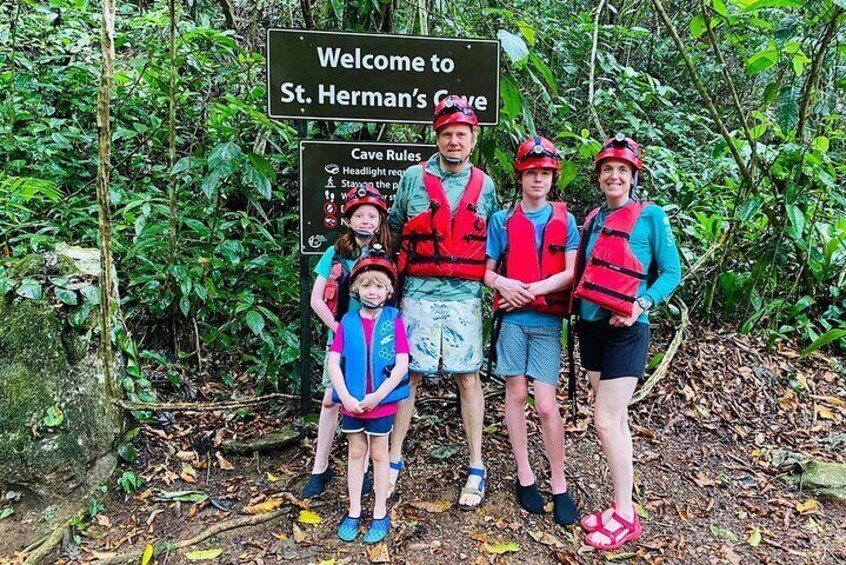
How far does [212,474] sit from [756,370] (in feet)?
14.9

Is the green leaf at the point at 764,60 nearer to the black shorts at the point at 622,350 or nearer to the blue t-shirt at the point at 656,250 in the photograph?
the blue t-shirt at the point at 656,250

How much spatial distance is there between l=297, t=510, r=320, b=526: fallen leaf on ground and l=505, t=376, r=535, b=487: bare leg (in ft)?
3.95

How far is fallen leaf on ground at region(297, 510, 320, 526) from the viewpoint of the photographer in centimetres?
352

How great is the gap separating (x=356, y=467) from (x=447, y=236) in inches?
52.8

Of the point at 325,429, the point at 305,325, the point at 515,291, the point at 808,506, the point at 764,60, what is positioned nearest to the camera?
the point at 515,291

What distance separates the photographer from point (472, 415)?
3615 mm

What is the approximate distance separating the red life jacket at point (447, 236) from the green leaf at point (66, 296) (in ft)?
6.56

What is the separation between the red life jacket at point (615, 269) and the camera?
3107 mm

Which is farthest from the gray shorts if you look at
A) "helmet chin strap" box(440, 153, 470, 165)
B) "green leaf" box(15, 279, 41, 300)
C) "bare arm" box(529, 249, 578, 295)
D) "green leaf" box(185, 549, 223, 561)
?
"green leaf" box(15, 279, 41, 300)

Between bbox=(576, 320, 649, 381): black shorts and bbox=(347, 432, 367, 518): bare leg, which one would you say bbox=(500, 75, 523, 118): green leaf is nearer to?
bbox=(576, 320, 649, 381): black shorts

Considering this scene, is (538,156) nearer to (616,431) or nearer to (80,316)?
(616,431)

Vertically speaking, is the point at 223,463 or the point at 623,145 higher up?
the point at 623,145

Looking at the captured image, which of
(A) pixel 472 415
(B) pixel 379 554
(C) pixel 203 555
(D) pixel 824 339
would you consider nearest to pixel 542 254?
(A) pixel 472 415

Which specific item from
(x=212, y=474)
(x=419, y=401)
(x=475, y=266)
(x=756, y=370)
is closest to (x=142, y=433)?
(x=212, y=474)
